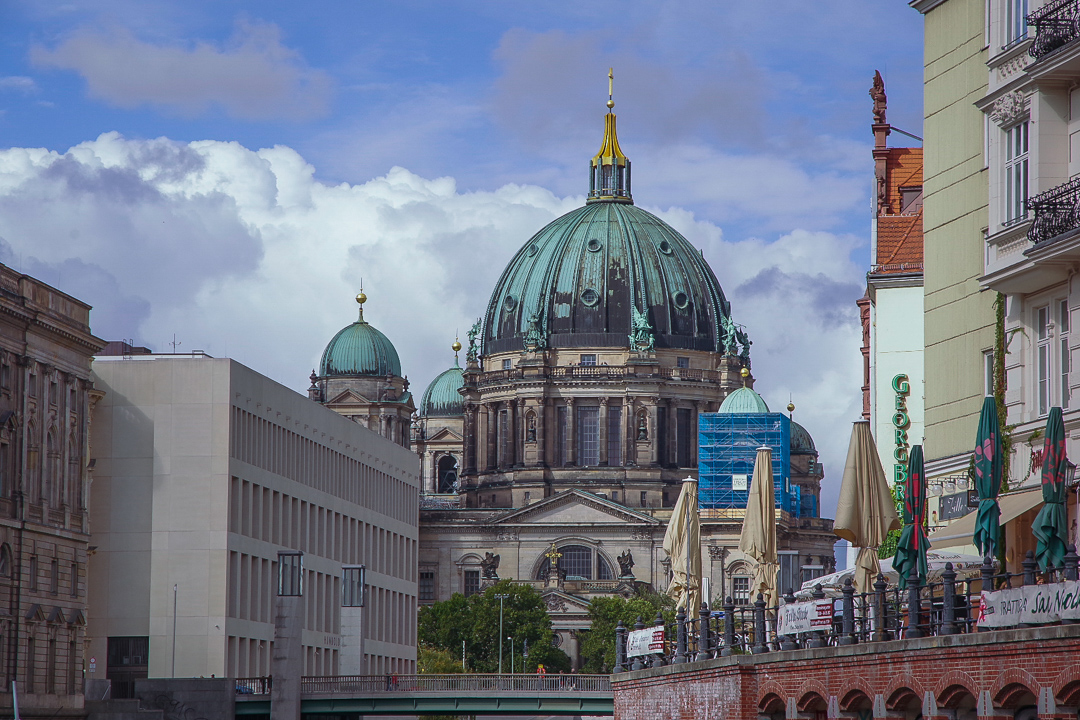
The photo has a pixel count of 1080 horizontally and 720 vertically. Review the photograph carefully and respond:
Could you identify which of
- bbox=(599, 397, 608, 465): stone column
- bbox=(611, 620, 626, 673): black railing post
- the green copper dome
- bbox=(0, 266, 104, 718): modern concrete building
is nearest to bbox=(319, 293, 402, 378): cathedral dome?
the green copper dome

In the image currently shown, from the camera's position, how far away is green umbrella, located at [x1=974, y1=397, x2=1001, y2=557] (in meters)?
32.1

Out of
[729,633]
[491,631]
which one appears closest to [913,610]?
[729,633]

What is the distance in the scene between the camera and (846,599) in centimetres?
3228

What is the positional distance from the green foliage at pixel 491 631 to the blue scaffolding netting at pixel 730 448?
64.7 ft

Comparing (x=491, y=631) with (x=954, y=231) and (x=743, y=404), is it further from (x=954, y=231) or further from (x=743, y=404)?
A: (x=954, y=231)

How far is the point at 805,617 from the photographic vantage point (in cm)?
3362

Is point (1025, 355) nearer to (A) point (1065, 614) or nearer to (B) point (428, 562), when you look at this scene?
(A) point (1065, 614)

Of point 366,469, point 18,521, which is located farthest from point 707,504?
point 18,521

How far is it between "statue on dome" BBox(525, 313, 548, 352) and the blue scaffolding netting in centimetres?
1690

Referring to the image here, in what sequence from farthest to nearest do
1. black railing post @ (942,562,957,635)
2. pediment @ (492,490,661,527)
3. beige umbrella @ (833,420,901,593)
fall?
pediment @ (492,490,661,527) → beige umbrella @ (833,420,901,593) → black railing post @ (942,562,957,635)

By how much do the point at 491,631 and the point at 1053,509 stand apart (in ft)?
386

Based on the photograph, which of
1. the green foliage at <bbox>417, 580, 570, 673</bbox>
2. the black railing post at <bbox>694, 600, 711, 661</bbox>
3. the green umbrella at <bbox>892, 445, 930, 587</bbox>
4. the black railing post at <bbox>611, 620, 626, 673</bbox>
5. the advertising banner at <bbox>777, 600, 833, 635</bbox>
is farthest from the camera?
the green foliage at <bbox>417, 580, 570, 673</bbox>

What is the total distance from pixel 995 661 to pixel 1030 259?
459 inches

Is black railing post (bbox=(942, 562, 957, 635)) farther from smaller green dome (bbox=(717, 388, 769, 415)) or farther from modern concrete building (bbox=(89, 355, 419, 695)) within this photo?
smaller green dome (bbox=(717, 388, 769, 415))
